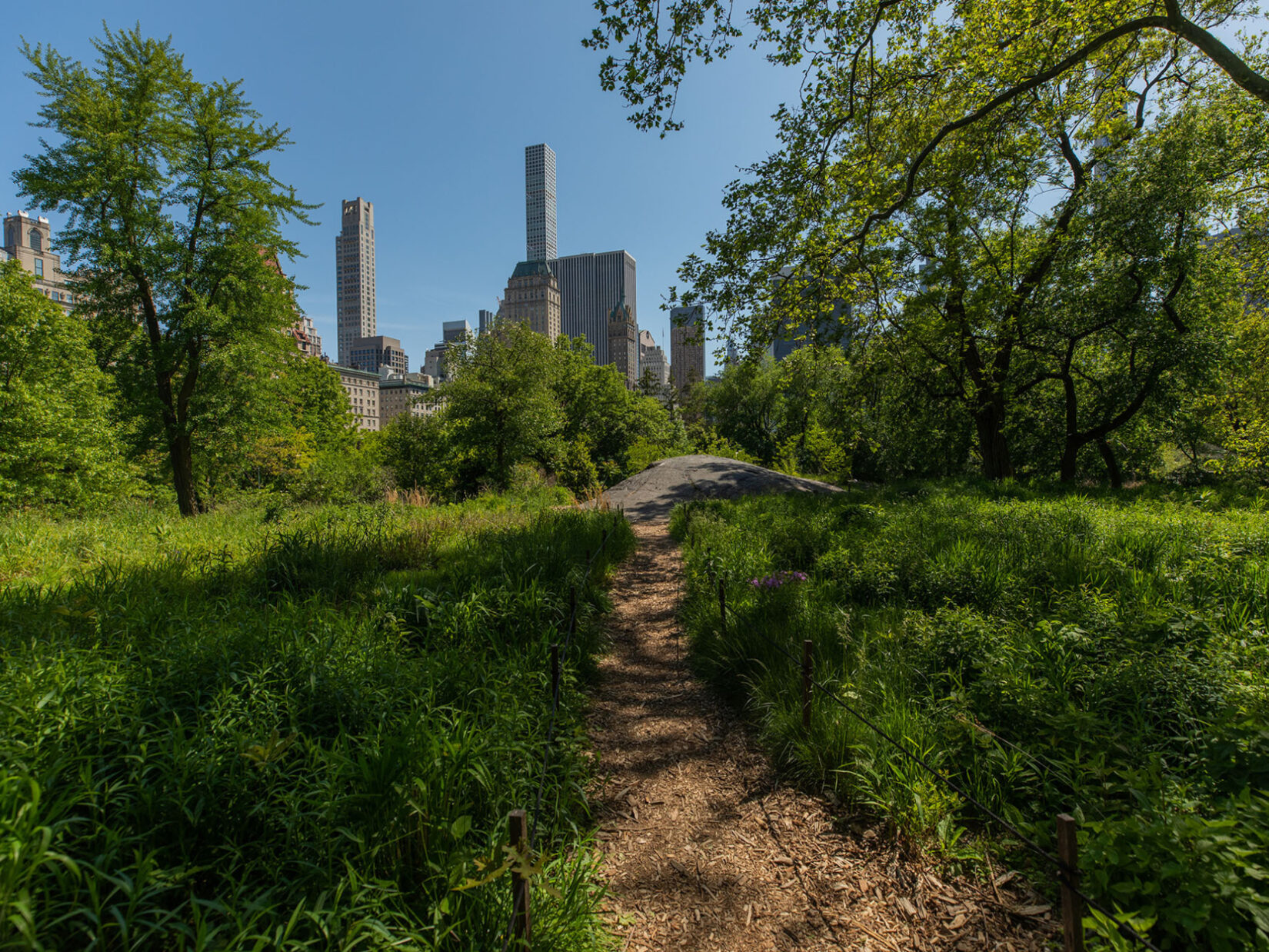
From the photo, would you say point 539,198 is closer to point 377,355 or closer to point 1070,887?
point 377,355

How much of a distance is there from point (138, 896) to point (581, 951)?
53.7 inches

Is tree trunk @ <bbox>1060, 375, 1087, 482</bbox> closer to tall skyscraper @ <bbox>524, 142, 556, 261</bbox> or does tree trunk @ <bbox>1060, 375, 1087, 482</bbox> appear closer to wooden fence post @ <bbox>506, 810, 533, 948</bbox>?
wooden fence post @ <bbox>506, 810, 533, 948</bbox>

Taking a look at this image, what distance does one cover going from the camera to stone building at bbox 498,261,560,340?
12525 centimetres

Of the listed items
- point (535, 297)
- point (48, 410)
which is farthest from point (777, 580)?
point (535, 297)

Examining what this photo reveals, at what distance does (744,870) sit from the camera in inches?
99.0

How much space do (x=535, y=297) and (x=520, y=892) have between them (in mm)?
135442

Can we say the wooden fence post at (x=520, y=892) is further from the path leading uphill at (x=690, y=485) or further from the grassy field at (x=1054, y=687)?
the path leading uphill at (x=690, y=485)

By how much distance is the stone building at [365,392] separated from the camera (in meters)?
128

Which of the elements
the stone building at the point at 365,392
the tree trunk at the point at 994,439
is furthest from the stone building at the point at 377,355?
the tree trunk at the point at 994,439

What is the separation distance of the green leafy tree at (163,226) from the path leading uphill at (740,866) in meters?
14.3

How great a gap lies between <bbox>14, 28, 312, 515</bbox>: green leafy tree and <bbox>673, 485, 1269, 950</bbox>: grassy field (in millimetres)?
13925

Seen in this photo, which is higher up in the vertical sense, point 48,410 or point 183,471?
point 48,410

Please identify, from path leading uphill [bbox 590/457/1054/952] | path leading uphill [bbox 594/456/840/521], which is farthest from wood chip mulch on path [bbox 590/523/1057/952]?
path leading uphill [bbox 594/456/840/521]

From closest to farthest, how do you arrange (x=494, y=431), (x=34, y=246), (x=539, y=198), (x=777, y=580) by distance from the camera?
(x=777, y=580)
(x=494, y=431)
(x=34, y=246)
(x=539, y=198)
